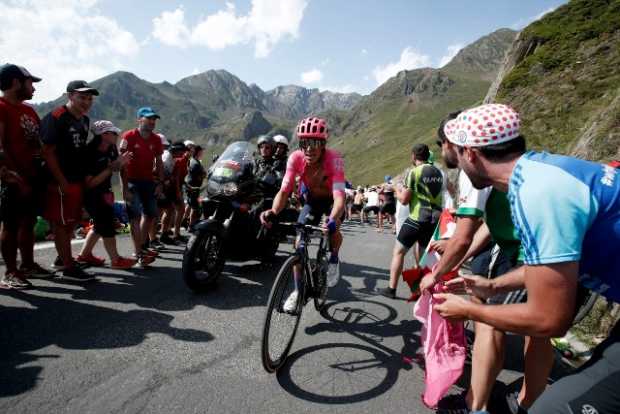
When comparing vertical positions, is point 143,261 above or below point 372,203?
below

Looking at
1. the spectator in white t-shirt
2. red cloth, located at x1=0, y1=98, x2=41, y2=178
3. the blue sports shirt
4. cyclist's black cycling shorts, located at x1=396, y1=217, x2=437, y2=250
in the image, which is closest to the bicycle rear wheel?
cyclist's black cycling shorts, located at x1=396, y1=217, x2=437, y2=250

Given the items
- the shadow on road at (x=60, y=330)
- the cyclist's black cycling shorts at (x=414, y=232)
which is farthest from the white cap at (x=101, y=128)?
the cyclist's black cycling shorts at (x=414, y=232)

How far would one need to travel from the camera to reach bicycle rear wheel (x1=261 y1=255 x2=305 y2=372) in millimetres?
2882

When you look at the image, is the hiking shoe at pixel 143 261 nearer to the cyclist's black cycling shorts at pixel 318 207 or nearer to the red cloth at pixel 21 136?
the red cloth at pixel 21 136

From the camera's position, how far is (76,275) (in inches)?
188

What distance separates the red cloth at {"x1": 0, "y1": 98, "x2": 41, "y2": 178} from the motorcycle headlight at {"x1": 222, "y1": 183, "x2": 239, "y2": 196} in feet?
7.85

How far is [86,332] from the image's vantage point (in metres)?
3.38

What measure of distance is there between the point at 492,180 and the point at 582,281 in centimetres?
60

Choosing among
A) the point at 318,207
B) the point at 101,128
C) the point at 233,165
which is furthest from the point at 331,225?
the point at 101,128

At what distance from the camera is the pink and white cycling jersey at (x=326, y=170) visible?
4.02 m

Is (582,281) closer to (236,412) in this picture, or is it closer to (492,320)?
(492,320)

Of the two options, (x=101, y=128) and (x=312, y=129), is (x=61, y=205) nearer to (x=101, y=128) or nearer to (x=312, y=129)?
(x=101, y=128)

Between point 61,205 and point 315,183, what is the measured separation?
3.31 meters

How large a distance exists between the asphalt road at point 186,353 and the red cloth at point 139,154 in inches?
73.8
